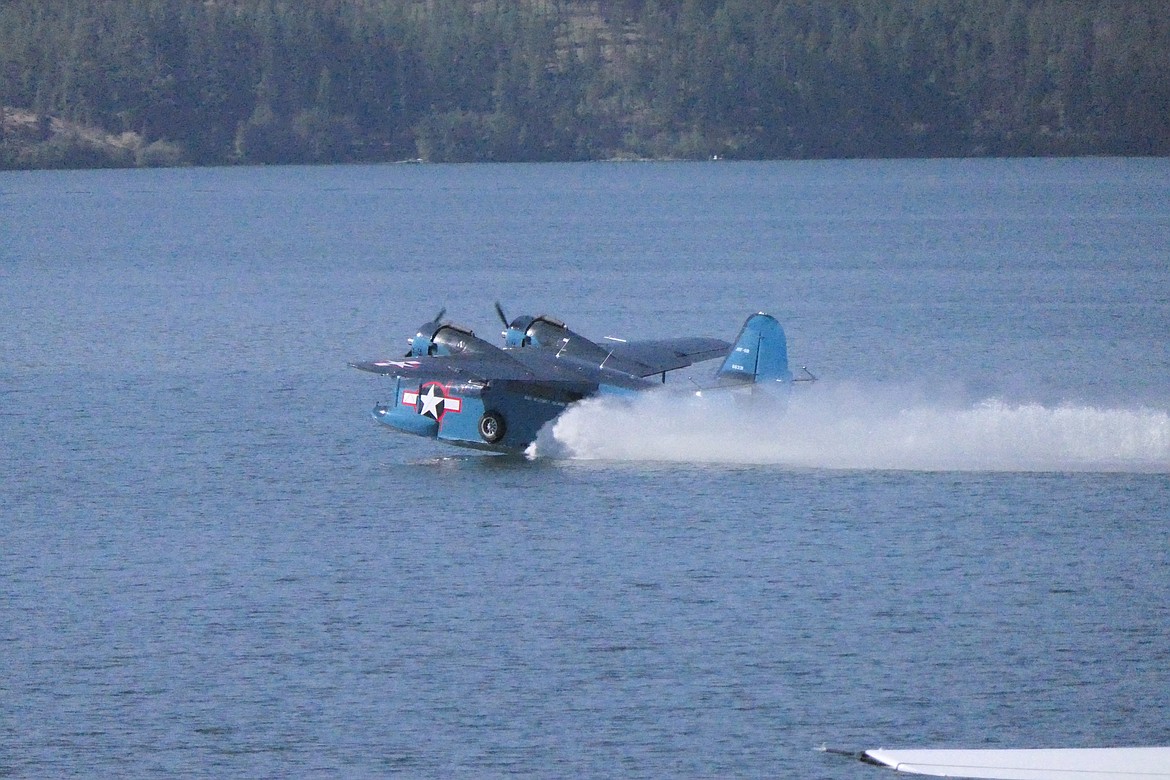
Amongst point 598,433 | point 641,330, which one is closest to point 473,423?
point 598,433

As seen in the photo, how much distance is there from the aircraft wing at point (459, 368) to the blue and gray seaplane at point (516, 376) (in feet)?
0.07

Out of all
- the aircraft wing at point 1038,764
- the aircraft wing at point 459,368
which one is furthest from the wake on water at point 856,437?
the aircraft wing at point 1038,764

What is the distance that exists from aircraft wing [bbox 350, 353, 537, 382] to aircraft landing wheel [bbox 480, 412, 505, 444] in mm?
1254

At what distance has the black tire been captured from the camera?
3719 cm

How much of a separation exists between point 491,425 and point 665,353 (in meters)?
4.71

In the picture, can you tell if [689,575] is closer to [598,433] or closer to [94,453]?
[598,433]

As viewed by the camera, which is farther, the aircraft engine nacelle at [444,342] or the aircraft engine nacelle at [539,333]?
the aircraft engine nacelle at [539,333]

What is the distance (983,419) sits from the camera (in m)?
37.0

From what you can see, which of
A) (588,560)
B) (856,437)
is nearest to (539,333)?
(856,437)

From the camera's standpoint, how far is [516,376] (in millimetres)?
35750

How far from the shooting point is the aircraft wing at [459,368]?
35.5m

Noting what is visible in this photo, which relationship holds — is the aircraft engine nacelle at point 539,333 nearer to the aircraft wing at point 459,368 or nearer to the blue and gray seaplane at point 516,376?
the blue and gray seaplane at point 516,376

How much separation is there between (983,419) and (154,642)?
1880cm

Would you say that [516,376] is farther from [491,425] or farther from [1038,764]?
[1038,764]
